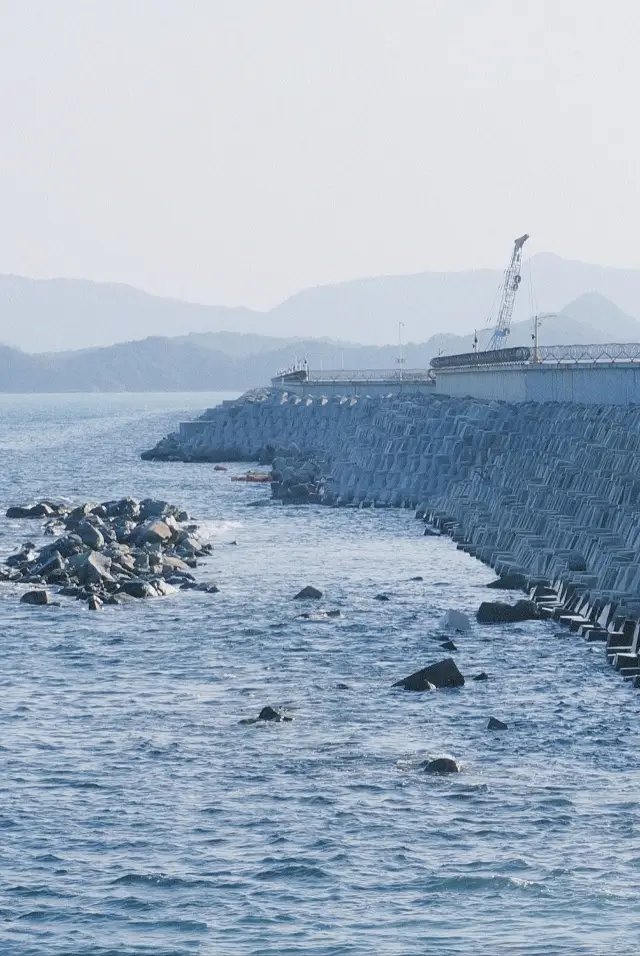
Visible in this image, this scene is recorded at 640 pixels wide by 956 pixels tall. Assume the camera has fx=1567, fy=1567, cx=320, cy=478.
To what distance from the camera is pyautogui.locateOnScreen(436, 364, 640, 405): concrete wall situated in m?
58.1

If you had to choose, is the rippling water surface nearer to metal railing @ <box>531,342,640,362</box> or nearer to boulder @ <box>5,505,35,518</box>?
boulder @ <box>5,505,35,518</box>

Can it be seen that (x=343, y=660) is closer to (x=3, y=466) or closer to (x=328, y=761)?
(x=328, y=761)

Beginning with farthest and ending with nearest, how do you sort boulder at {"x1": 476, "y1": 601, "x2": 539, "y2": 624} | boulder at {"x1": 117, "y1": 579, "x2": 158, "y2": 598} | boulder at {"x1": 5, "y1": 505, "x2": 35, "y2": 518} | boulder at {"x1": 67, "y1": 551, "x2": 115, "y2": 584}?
1. boulder at {"x1": 5, "y1": 505, "x2": 35, "y2": 518}
2. boulder at {"x1": 67, "y1": 551, "x2": 115, "y2": 584}
3. boulder at {"x1": 117, "y1": 579, "x2": 158, "y2": 598}
4. boulder at {"x1": 476, "y1": 601, "x2": 539, "y2": 624}

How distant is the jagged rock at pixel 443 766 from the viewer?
22.8 meters

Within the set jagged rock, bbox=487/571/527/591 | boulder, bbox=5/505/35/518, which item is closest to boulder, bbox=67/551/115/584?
jagged rock, bbox=487/571/527/591

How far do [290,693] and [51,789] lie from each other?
6.79m

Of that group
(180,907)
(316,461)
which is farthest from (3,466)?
(180,907)

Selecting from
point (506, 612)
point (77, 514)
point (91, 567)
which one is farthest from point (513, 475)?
point (506, 612)

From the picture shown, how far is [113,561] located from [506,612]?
12748 millimetres

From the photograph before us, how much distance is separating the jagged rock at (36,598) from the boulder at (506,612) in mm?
11060

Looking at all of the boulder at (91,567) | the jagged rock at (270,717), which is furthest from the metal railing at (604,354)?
the jagged rock at (270,717)

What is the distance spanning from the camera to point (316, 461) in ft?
283

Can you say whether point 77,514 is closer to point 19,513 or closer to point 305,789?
point 19,513

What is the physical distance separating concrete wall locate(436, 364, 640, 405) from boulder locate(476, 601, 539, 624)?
22158mm
